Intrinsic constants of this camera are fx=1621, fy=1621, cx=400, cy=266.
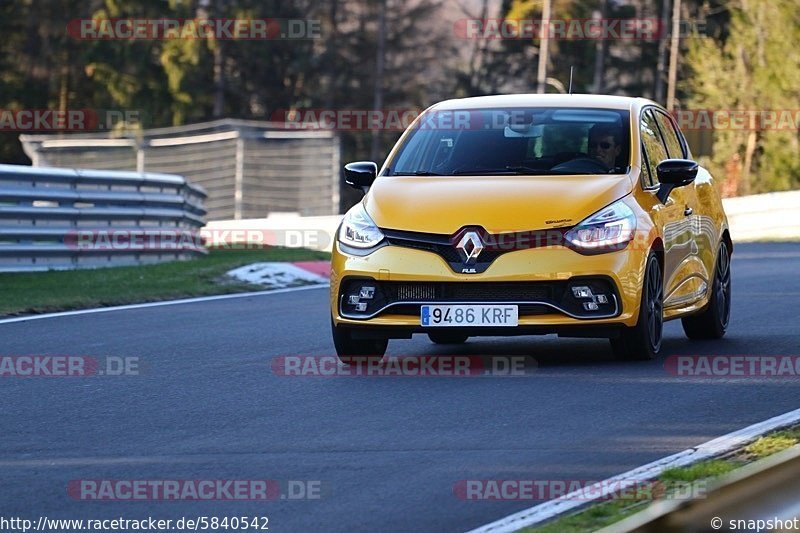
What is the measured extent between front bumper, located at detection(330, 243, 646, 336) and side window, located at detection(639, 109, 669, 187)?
109cm


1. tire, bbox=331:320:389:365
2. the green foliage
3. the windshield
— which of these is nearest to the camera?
tire, bbox=331:320:389:365

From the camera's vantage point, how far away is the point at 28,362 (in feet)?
34.2

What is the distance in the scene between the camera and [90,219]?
17828 millimetres

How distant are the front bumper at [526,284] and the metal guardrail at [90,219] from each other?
26.0ft

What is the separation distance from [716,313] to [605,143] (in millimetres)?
1725

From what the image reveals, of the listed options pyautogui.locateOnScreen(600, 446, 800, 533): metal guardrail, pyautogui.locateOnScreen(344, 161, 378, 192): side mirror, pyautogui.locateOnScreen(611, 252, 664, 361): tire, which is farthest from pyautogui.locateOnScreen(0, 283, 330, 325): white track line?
pyautogui.locateOnScreen(600, 446, 800, 533): metal guardrail

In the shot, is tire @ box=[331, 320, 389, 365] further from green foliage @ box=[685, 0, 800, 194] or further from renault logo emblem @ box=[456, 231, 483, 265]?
green foliage @ box=[685, 0, 800, 194]

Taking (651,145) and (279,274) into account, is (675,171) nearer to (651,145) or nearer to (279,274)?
(651,145)

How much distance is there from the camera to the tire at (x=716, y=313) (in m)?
11.2

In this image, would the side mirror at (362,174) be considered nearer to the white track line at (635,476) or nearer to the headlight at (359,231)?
the headlight at (359,231)

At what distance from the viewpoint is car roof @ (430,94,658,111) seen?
10695 mm

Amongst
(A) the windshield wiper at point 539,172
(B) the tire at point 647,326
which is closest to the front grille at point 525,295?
(B) the tire at point 647,326

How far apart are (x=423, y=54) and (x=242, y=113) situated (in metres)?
7.86

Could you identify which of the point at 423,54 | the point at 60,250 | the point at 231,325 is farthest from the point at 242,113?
the point at 231,325
